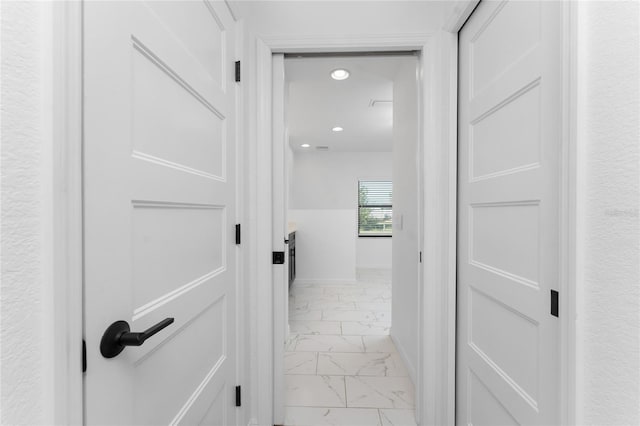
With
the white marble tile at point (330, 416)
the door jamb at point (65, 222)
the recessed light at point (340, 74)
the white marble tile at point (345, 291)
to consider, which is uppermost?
the recessed light at point (340, 74)

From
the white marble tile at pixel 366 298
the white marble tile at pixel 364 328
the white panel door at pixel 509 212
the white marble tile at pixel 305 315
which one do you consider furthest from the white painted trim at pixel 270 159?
the white marble tile at pixel 366 298

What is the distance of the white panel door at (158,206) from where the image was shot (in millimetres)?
580

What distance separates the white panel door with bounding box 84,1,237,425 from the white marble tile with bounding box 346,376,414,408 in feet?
3.04

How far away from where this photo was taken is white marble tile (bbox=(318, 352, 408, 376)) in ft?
6.99

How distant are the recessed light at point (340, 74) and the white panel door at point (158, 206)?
1.47 m

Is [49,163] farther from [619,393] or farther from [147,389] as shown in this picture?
[619,393]

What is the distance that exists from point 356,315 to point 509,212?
8.52 feet

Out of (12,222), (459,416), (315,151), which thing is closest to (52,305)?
(12,222)

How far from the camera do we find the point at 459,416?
55.6 inches

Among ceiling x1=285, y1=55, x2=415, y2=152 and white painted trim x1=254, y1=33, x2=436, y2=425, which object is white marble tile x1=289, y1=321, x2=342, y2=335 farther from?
ceiling x1=285, y1=55, x2=415, y2=152

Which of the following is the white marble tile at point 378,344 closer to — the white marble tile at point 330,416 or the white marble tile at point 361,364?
the white marble tile at point 361,364

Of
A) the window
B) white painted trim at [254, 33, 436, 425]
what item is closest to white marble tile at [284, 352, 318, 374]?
white painted trim at [254, 33, 436, 425]

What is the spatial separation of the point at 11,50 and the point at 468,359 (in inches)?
66.2

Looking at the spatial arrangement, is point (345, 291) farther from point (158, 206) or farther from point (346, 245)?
point (158, 206)
